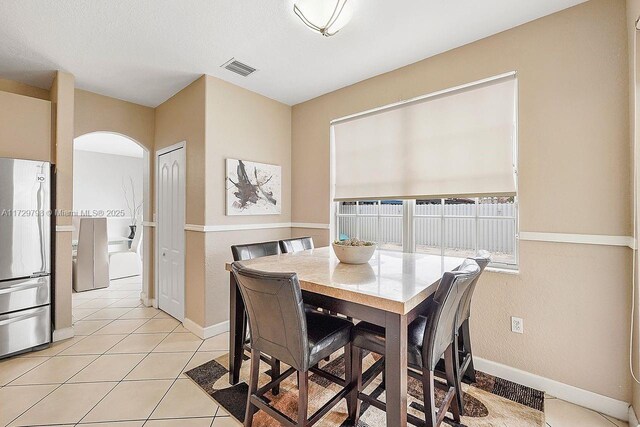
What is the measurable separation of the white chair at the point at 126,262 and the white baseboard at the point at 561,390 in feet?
19.5

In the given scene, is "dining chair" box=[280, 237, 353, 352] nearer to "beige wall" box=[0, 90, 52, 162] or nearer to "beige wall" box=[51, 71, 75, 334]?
"beige wall" box=[51, 71, 75, 334]

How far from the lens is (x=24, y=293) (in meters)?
2.62

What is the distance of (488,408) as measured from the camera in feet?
6.24

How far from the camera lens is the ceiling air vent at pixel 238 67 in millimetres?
2766

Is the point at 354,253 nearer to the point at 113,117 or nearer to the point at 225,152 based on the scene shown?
the point at 225,152

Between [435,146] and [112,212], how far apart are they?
7.56 m

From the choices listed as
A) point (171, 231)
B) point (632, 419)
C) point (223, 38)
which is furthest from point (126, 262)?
point (632, 419)

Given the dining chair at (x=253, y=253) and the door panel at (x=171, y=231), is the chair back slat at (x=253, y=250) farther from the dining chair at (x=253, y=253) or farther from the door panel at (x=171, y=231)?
the door panel at (x=171, y=231)

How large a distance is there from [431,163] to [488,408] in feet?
6.31

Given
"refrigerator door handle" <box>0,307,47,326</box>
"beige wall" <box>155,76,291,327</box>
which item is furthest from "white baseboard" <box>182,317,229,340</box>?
"refrigerator door handle" <box>0,307,47,326</box>

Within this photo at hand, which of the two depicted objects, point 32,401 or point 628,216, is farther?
point 32,401

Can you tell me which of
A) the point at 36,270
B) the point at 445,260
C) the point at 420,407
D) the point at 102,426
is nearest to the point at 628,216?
the point at 445,260

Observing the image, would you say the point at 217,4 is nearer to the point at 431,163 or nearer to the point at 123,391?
the point at 431,163

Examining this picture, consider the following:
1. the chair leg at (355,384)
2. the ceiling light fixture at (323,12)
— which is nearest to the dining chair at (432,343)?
the chair leg at (355,384)
